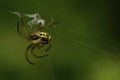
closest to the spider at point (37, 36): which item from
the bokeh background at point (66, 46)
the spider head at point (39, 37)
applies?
the spider head at point (39, 37)

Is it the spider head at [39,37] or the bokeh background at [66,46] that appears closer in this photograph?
the spider head at [39,37]

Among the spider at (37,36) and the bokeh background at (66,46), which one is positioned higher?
the spider at (37,36)

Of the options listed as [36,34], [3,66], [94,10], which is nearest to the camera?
[36,34]

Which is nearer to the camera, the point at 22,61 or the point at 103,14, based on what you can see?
the point at 22,61

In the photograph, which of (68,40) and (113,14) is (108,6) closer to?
(113,14)

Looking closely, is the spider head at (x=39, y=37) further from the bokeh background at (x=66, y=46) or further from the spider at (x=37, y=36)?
the bokeh background at (x=66, y=46)

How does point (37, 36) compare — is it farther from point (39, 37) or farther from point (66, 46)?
point (66, 46)

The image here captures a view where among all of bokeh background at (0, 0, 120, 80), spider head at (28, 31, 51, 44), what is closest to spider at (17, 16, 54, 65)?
spider head at (28, 31, 51, 44)

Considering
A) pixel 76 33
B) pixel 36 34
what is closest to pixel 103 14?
pixel 76 33
